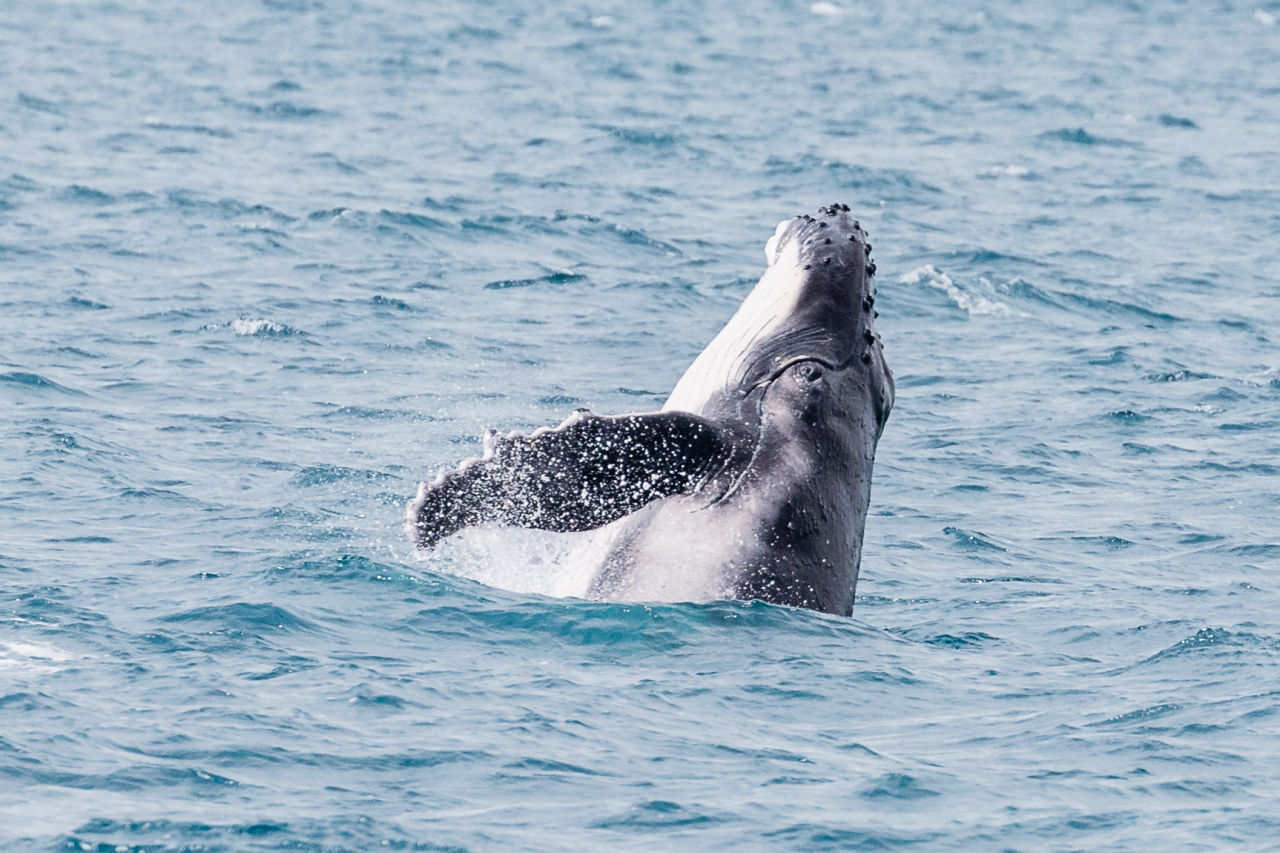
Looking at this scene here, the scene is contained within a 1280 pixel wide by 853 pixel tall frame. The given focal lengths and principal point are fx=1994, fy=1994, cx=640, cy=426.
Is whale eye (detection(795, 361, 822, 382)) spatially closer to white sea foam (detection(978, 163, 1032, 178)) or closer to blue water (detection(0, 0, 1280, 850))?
blue water (detection(0, 0, 1280, 850))

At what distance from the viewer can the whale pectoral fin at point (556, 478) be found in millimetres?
16672

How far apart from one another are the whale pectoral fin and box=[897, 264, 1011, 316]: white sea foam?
68.8ft

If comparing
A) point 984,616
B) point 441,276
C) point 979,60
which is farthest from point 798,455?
point 979,60

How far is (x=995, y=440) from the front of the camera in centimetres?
2833

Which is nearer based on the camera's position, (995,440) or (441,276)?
(995,440)

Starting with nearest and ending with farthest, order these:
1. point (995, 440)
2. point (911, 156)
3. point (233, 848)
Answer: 1. point (233, 848)
2. point (995, 440)
3. point (911, 156)

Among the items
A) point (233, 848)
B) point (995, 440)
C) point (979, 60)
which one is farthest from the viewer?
point (979, 60)

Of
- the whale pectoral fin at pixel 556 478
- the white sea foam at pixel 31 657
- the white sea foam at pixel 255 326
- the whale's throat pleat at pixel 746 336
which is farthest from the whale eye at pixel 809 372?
the white sea foam at pixel 255 326

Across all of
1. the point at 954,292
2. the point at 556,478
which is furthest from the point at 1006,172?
the point at 556,478

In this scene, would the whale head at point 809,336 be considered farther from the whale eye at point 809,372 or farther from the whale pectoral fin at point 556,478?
the whale pectoral fin at point 556,478

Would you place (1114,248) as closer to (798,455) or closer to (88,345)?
(88,345)

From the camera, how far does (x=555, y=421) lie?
27.0m

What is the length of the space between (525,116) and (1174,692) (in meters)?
44.2

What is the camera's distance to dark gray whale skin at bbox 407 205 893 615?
16.8 m
